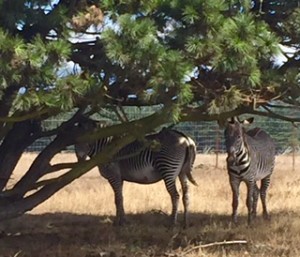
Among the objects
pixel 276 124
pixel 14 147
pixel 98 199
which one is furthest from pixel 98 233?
pixel 276 124

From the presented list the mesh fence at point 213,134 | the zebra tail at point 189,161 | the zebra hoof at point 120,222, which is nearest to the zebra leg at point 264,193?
the zebra tail at point 189,161

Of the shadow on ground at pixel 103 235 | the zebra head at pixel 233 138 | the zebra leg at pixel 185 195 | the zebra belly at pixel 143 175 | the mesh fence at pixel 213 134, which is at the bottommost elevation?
the shadow on ground at pixel 103 235

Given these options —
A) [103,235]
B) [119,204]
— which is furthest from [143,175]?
[103,235]

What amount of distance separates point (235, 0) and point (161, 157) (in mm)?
6675

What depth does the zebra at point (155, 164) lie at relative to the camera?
14500 mm

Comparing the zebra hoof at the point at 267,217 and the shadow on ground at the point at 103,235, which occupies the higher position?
the zebra hoof at the point at 267,217

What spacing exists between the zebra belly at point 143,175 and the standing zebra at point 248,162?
140 cm

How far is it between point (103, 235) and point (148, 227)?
44.5 inches

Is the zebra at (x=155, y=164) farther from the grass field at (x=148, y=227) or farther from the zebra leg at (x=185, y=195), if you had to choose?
the grass field at (x=148, y=227)

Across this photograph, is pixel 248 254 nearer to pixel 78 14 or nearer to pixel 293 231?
pixel 293 231

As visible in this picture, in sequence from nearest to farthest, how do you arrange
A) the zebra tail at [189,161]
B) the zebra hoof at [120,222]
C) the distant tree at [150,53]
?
the distant tree at [150,53]
the zebra hoof at [120,222]
the zebra tail at [189,161]

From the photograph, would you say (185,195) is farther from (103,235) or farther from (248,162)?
(103,235)

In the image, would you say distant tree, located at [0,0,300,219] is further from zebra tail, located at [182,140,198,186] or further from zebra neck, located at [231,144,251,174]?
zebra tail, located at [182,140,198,186]

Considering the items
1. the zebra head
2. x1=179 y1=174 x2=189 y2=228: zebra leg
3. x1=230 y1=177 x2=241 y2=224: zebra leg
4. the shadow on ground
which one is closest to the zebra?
x1=179 y1=174 x2=189 y2=228: zebra leg
